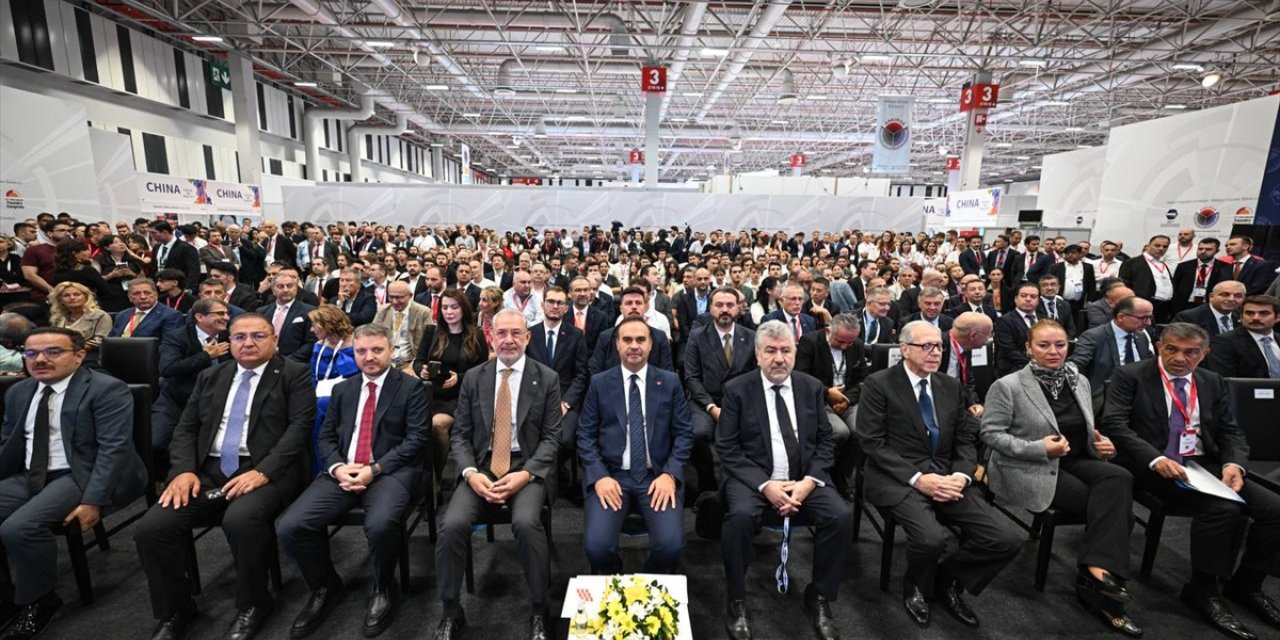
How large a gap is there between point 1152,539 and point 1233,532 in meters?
0.34

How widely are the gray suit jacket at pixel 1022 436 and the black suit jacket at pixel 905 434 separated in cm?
16

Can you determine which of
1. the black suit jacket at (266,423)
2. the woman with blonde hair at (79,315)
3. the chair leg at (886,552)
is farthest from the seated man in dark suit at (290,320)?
the chair leg at (886,552)

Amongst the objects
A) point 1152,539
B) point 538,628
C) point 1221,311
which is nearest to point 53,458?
point 538,628

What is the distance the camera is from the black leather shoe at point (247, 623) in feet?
8.18

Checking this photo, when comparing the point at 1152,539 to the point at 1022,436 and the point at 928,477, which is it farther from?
the point at 928,477

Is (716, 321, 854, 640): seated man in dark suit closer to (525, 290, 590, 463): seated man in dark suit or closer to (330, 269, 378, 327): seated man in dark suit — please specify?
(525, 290, 590, 463): seated man in dark suit

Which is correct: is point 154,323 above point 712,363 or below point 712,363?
above

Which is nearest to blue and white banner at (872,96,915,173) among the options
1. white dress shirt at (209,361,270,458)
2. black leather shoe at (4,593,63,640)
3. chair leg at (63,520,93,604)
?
white dress shirt at (209,361,270,458)

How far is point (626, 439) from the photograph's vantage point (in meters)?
2.91

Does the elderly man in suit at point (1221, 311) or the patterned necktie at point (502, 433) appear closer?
the patterned necktie at point (502, 433)

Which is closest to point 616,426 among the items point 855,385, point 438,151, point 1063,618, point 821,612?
point 821,612

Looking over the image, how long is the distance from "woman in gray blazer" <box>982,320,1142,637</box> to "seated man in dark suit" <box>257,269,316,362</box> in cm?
480

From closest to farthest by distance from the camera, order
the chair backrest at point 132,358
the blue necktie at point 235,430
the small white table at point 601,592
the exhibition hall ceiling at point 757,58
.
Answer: the small white table at point 601,592
the blue necktie at point 235,430
the chair backrest at point 132,358
the exhibition hall ceiling at point 757,58

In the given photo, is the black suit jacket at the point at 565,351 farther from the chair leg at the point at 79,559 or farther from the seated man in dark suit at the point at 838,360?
the chair leg at the point at 79,559
